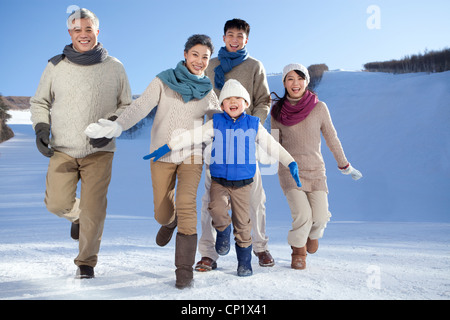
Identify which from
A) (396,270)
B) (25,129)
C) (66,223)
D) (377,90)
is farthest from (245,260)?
(25,129)

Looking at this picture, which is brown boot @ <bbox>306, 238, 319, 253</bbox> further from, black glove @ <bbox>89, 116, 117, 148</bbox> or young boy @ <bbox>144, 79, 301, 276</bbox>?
black glove @ <bbox>89, 116, 117, 148</bbox>

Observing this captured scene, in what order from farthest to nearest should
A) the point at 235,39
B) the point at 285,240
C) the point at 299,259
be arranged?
the point at 285,240, the point at 235,39, the point at 299,259

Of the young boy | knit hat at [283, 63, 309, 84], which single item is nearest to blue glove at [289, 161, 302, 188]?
the young boy

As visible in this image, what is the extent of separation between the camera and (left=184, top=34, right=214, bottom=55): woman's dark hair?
293 centimetres

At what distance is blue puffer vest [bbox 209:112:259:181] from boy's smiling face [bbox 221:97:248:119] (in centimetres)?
3

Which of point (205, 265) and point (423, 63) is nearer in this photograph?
point (205, 265)

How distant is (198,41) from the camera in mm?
2926

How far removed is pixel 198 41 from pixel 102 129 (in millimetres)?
920

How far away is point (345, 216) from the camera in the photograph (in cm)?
655

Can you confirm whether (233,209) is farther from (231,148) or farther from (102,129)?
(102,129)

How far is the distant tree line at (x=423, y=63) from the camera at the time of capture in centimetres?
1702

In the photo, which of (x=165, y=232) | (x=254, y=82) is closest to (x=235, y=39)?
(x=254, y=82)

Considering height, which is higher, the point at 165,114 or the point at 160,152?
the point at 165,114

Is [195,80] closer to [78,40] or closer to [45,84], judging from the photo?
[78,40]
